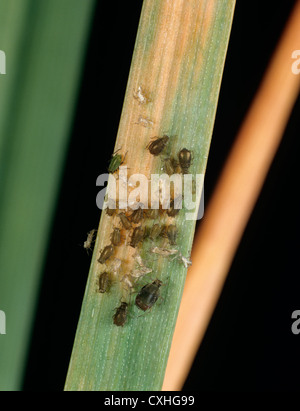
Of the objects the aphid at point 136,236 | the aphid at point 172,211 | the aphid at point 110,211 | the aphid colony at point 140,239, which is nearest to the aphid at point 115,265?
the aphid colony at point 140,239

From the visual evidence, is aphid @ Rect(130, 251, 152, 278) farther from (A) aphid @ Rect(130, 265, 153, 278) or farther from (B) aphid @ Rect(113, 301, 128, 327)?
(B) aphid @ Rect(113, 301, 128, 327)

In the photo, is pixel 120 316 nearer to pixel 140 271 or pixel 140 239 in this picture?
pixel 140 271

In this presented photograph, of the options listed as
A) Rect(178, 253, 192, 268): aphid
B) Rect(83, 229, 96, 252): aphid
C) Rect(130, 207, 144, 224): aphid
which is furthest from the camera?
Rect(83, 229, 96, 252): aphid

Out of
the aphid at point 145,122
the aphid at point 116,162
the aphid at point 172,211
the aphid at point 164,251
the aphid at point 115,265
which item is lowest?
the aphid at point 115,265

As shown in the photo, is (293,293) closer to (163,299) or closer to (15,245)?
(163,299)

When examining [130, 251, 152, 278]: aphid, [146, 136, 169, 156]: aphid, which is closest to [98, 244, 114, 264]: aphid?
[130, 251, 152, 278]: aphid

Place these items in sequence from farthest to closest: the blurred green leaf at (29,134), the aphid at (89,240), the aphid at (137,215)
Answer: the aphid at (89,240), the blurred green leaf at (29,134), the aphid at (137,215)

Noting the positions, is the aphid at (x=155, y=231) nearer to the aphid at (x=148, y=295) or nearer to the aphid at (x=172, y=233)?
the aphid at (x=172, y=233)
